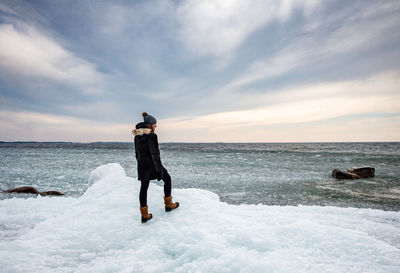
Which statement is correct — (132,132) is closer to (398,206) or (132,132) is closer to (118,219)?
(118,219)

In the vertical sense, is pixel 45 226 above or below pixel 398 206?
above

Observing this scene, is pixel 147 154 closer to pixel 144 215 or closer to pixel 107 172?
pixel 144 215

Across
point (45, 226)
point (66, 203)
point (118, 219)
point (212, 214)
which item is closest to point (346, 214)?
point (212, 214)

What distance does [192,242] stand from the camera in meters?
3.82

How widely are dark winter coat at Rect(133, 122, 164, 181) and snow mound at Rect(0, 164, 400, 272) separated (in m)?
1.00

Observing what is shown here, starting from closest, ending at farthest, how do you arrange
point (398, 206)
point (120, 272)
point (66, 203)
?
point (120, 272) < point (66, 203) < point (398, 206)

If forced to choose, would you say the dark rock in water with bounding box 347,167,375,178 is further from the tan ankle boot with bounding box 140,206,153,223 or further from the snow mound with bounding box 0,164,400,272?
the tan ankle boot with bounding box 140,206,153,223

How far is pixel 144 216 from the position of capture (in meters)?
4.60

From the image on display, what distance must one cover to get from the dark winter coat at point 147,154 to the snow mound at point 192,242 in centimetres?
100

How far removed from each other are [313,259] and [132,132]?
13.1ft

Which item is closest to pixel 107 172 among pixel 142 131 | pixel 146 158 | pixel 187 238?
pixel 146 158

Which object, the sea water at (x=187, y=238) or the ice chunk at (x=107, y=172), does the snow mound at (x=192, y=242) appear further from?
the ice chunk at (x=107, y=172)

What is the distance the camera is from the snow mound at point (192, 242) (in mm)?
3225

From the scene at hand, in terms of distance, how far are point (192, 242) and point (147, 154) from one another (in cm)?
198
